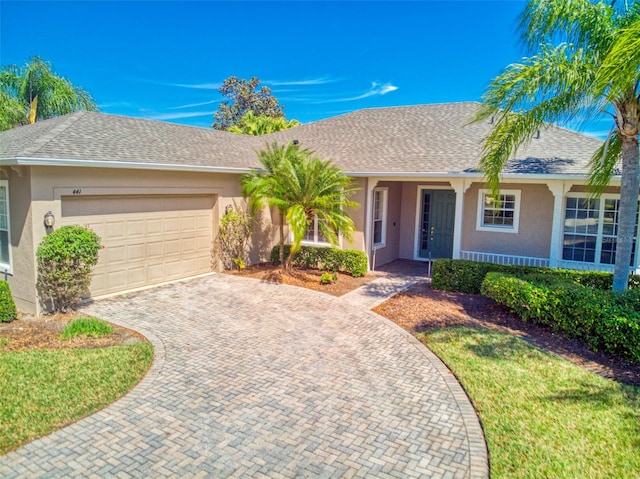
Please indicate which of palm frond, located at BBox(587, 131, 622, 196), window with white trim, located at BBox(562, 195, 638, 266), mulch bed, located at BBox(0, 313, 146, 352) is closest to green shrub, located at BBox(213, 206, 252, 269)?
mulch bed, located at BBox(0, 313, 146, 352)

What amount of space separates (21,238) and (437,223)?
12417mm

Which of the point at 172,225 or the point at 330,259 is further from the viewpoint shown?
the point at 330,259

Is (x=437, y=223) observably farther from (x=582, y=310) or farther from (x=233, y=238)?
(x=582, y=310)

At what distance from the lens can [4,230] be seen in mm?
10023

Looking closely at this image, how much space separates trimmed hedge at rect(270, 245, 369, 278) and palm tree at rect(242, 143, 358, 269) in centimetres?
93

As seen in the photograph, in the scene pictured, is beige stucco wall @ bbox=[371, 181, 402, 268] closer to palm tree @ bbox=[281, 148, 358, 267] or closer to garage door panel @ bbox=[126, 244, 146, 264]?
palm tree @ bbox=[281, 148, 358, 267]

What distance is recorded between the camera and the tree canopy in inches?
1752

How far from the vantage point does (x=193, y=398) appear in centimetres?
589

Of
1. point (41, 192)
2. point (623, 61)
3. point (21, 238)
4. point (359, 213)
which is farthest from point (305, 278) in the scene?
point (623, 61)

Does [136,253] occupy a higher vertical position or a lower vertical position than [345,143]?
lower

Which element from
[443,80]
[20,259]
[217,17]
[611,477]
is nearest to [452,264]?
[611,477]

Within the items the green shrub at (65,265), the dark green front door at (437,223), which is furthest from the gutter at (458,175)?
the green shrub at (65,265)

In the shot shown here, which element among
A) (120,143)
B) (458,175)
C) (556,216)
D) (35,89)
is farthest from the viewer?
(35,89)

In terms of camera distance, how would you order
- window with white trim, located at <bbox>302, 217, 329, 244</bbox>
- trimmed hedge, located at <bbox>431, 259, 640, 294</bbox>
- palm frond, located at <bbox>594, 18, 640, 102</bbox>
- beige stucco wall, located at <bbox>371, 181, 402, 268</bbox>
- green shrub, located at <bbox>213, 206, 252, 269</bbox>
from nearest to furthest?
palm frond, located at <bbox>594, 18, 640, 102</bbox>
trimmed hedge, located at <bbox>431, 259, 640, 294</bbox>
green shrub, located at <bbox>213, 206, 252, 269</bbox>
window with white trim, located at <bbox>302, 217, 329, 244</bbox>
beige stucco wall, located at <bbox>371, 181, 402, 268</bbox>
